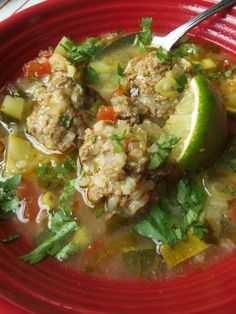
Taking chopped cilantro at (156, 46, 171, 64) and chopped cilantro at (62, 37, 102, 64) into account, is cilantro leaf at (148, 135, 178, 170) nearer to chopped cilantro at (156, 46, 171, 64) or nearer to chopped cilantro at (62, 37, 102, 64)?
chopped cilantro at (156, 46, 171, 64)

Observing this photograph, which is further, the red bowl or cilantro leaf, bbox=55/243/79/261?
cilantro leaf, bbox=55/243/79/261

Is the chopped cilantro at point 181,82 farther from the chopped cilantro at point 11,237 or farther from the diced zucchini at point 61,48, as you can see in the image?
the chopped cilantro at point 11,237

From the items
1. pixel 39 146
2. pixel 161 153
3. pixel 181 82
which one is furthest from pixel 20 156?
pixel 181 82

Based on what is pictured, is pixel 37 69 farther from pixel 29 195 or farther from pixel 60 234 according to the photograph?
pixel 60 234

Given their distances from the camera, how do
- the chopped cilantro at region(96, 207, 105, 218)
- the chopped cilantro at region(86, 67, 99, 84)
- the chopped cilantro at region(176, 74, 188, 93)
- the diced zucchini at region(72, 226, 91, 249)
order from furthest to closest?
the chopped cilantro at region(86, 67, 99, 84)
the chopped cilantro at region(176, 74, 188, 93)
the chopped cilantro at region(96, 207, 105, 218)
the diced zucchini at region(72, 226, 91, 249)

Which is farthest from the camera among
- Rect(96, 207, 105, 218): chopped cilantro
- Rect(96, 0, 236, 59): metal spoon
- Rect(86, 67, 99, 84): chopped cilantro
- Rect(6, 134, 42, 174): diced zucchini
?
Rect(96, 0, 236, 59): metal spoon

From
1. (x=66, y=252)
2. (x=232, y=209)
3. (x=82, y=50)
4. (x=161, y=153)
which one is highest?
(x=82, y=50)

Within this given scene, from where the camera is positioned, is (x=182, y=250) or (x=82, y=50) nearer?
(x=182, y=250)

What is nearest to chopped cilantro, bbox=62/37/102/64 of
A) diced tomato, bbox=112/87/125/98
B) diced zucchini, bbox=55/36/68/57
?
diced zucchini, bbox=55/36/68/57
